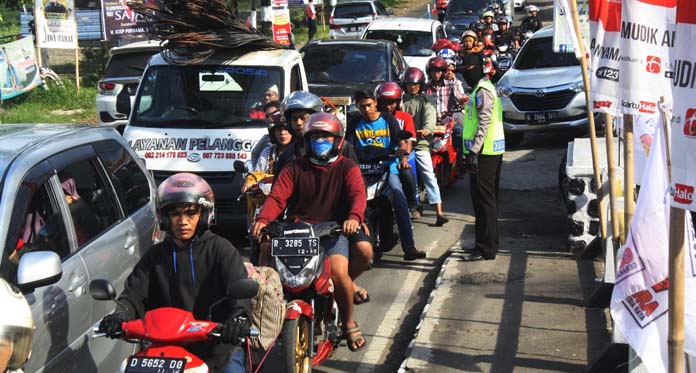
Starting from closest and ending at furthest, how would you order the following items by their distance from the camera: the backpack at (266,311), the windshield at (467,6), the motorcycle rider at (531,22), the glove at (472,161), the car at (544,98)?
the backpack at (266,311), the glove at (472,161), the car at (544,98), the motorcycle rider at (531,22), the windshield at (467,6)

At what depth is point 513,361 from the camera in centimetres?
671

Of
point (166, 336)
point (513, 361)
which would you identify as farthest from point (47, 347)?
point (513, 361)

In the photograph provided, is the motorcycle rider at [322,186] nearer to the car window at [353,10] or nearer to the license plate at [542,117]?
the license plate at [542,117]

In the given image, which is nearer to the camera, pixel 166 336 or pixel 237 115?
pixel 166 336

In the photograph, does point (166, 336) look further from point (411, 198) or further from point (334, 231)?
point (411, 198)

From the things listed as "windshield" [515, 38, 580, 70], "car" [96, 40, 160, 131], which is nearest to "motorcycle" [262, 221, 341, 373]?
"car" [96, 40, 160, 131]

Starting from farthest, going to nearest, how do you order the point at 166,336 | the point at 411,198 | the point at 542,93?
1. the point at 542,93
2. the point at 411,198
3. the point at 166,336

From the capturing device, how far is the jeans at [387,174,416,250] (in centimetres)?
986

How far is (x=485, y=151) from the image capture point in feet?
30.7

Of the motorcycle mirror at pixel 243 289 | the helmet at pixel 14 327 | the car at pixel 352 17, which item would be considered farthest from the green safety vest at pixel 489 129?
the car at pixel 352 17

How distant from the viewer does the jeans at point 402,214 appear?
32.3 ft

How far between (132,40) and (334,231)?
59.6ft

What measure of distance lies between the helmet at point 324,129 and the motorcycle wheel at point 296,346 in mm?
1283

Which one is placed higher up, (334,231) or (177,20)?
(177,20)
